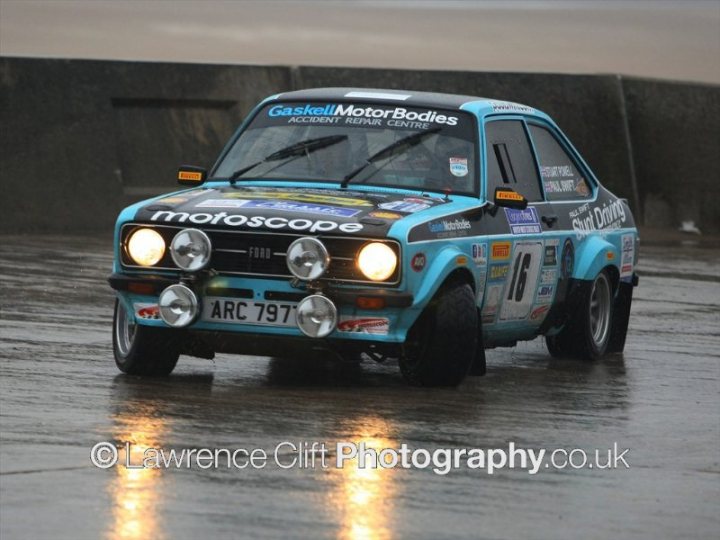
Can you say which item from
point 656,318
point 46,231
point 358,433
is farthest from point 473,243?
point 46,231

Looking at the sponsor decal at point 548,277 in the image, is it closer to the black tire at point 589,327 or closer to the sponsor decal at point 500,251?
the black tire at point 589,327

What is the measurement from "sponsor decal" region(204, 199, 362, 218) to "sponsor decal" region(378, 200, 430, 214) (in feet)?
0.74

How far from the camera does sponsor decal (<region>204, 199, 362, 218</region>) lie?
8.92 meters

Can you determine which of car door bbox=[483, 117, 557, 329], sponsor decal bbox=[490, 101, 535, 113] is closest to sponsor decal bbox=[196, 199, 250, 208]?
car door bbox=[483, 117, 557, 329]

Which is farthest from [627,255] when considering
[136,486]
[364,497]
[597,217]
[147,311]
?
[136,486]

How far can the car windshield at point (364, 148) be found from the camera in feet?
32.4

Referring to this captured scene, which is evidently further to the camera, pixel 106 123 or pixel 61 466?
pixel 106 123

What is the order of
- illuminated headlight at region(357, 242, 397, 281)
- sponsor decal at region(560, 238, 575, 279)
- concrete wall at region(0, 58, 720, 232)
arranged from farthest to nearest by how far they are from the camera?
concrete wall at region(0, 58, 720, 232) < sponsor decal at region(560, 238, 575, 279) < illuminated headlight at region(357, 242, 397, 281)

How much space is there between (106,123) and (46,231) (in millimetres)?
1478

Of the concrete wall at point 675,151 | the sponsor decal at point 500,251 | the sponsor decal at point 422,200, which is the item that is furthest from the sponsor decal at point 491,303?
the concrete wall at point 675,151

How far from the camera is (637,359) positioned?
11.1 meters

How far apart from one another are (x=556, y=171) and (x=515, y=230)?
1240mm

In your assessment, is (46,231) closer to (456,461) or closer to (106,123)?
(106,123)

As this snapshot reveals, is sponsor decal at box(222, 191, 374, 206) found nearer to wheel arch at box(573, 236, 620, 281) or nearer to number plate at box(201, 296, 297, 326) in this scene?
number plate at box(201, 296, 297, 326)
